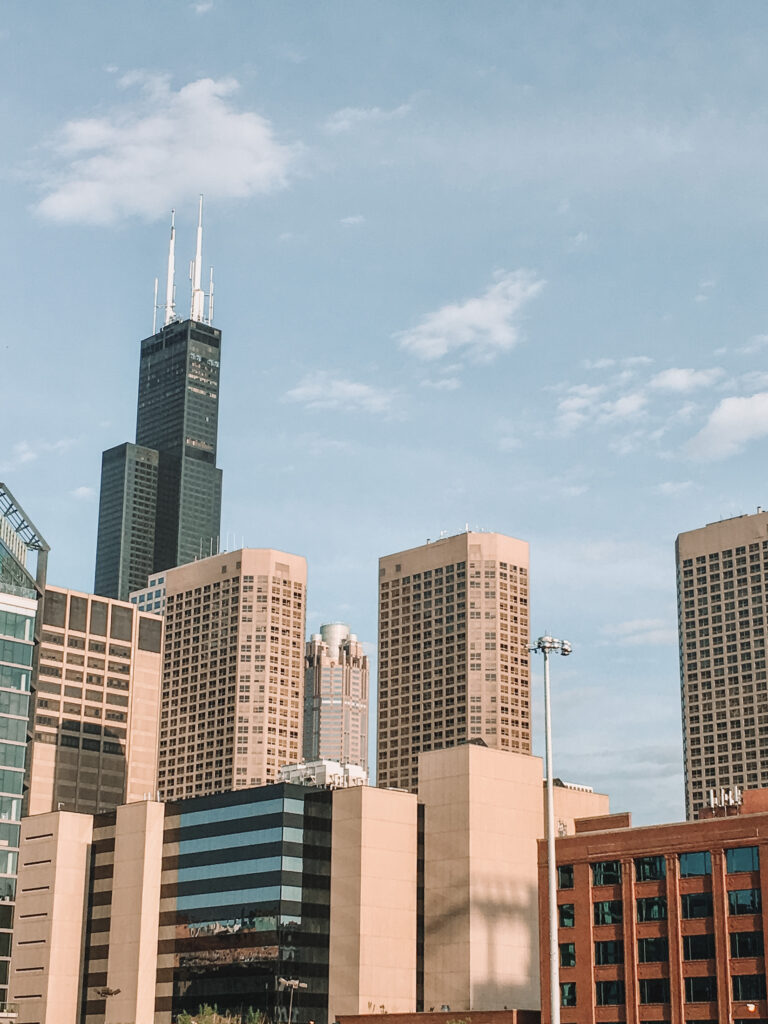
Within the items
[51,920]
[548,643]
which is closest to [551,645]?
[548,643]

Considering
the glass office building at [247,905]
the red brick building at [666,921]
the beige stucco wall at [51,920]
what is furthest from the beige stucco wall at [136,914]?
the red brick building at [666,921]

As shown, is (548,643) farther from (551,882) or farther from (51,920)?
(51,920)

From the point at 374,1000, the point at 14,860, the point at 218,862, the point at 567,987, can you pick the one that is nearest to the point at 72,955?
the point at 218,862

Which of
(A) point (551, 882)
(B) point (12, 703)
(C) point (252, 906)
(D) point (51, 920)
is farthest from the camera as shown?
(D) point (51, 920)

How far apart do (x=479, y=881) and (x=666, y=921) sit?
46.4 m

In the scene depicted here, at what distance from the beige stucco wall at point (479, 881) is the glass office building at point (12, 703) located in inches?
2038

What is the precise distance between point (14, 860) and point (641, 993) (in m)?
57.0

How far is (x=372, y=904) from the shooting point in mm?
169250

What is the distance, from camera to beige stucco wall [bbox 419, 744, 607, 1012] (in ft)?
554

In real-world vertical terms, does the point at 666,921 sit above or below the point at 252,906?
below

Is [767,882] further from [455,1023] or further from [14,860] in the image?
[14,860]

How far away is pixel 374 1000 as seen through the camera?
166375 mm

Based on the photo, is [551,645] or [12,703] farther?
[12,703]

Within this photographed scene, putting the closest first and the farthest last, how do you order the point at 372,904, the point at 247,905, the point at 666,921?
the point at 666,921 → the point at 372,904 → the point at 247,905
